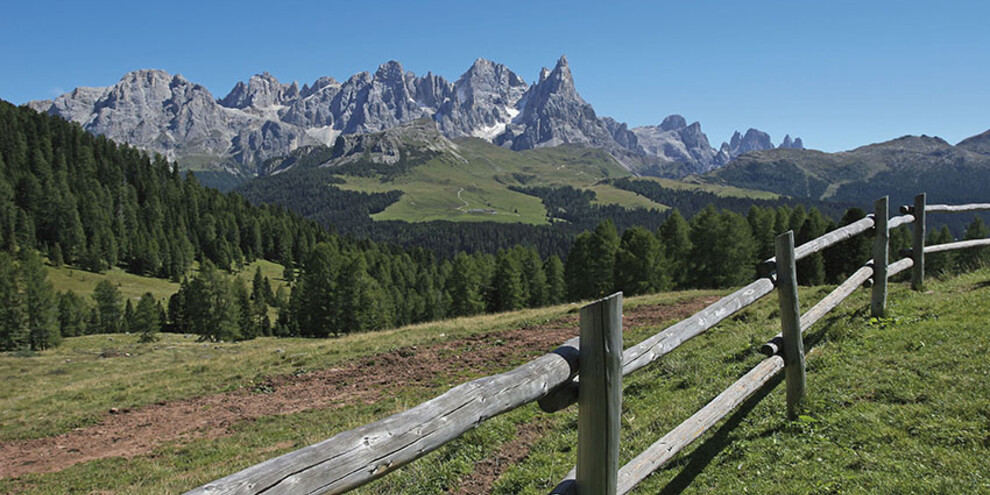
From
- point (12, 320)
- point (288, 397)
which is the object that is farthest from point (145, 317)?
point (288, 397)

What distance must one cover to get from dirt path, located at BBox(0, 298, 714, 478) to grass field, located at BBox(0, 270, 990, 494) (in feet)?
2.22

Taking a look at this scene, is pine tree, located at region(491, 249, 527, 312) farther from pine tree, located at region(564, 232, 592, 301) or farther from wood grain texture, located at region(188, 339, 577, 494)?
wood grain texture, located at region(188, 339, 577, 494)

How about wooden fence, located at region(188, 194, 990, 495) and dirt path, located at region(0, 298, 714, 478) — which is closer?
wooden fence, located at region(188, 194, 990, 495)

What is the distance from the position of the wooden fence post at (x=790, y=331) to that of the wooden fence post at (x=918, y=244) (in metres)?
8.40

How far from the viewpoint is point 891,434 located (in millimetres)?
5910

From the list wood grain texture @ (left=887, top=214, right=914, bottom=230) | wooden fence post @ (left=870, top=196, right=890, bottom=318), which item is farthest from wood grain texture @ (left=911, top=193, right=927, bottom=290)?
wooden fence post @ (left=870, top=196, right=890, bottom=318)

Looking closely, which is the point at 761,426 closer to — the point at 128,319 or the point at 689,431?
the point at 689,431

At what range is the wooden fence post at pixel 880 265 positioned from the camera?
10.8 m

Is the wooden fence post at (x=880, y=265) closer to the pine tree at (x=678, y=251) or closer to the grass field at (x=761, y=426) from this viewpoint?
the grass field at (x=761, y=426)

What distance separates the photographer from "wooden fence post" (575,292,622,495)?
403 centimetres

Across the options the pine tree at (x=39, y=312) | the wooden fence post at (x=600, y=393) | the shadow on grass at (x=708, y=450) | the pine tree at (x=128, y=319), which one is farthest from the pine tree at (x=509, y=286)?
the wooden fence post at (x=600, y=393)

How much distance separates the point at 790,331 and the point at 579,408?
4562 millimetres

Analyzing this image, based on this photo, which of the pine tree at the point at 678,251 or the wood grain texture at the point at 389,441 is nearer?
the wood grain texture at the point at 389,441

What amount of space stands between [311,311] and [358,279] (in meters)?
12.0
